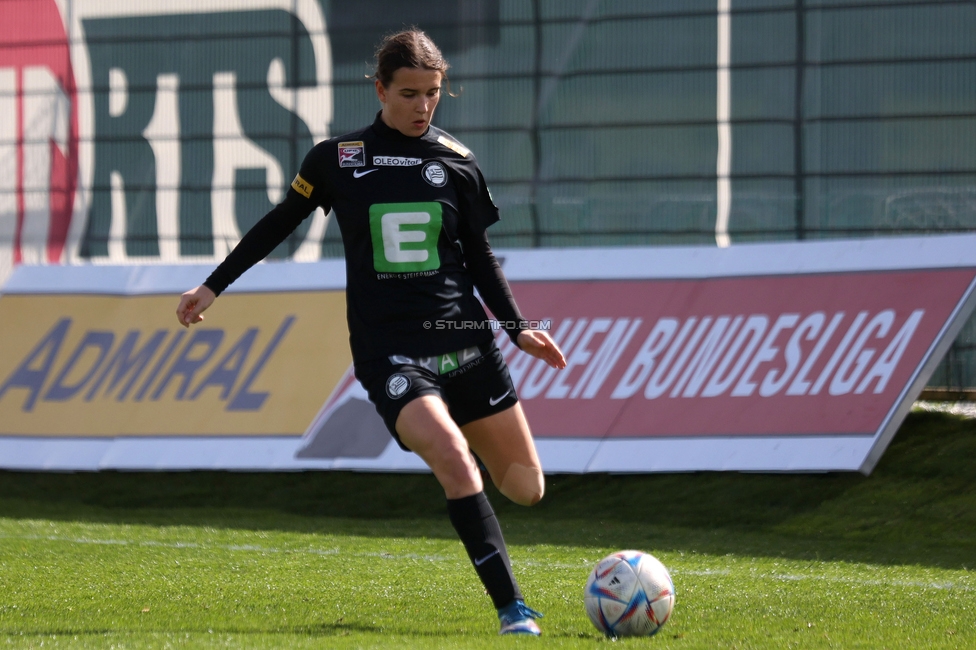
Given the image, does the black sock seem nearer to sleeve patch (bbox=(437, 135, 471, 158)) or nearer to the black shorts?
the black shorts

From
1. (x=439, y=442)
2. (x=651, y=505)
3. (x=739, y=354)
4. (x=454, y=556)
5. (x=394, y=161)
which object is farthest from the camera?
(x=739, y=354)

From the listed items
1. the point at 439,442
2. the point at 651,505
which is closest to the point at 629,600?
the point at 439,442

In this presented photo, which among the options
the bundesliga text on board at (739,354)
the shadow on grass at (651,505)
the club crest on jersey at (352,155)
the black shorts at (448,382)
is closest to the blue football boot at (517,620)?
the black shorts at (448,382)

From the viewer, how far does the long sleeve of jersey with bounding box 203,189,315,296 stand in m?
4.74

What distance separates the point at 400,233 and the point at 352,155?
36 centimetres

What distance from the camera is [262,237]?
480 cm

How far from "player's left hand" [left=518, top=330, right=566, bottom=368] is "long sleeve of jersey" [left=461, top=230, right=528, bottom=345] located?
6 centimetres

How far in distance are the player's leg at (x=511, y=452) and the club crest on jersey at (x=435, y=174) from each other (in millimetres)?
895

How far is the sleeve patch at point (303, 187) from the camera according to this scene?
185 inches

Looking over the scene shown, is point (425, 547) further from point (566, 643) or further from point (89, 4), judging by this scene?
point (89, 4)

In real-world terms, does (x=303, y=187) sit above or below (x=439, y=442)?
above

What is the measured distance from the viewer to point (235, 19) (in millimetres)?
16844

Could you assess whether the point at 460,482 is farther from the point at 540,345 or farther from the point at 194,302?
the point at 194,302

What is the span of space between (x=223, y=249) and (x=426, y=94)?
1210cm
